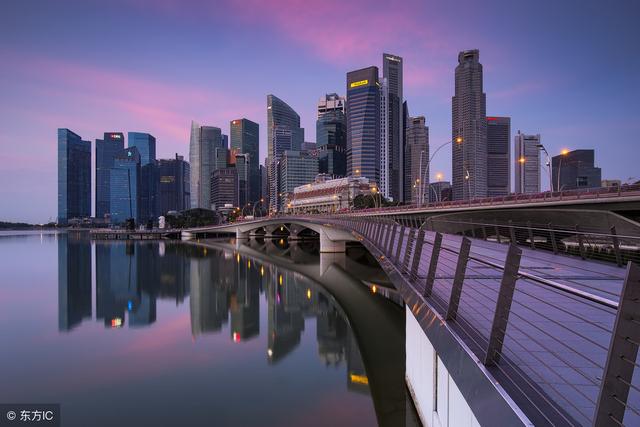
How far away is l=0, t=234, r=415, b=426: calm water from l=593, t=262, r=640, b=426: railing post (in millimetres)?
8515

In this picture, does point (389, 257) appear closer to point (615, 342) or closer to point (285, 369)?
point (285, 369)

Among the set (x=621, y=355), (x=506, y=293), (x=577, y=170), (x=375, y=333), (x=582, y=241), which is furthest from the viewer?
(x=577, y=170)

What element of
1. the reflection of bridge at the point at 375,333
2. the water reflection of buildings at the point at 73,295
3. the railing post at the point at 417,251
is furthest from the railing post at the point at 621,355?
the water reflection of buildings at the point at 73,295

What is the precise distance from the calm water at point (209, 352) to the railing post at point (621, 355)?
8515mm

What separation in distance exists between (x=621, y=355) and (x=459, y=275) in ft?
10.0

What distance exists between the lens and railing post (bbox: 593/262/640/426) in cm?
229

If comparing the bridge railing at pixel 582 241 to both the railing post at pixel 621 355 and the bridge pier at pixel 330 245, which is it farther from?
the bridge pier at pixel 330 245

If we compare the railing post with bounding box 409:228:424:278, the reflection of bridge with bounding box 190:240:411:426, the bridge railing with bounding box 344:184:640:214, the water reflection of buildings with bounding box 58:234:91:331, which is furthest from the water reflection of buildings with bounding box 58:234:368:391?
the bridge railing with bounding box 344:184:640:214

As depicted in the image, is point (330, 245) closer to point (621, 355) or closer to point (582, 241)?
point (582, 241)

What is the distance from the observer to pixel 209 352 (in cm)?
1728

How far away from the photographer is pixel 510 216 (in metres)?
43.7

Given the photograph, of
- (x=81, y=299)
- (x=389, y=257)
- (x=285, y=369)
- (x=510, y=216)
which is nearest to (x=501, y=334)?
(x=389, y=257)

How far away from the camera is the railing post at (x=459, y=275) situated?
529 cm

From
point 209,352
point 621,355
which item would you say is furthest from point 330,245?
point 621,355
